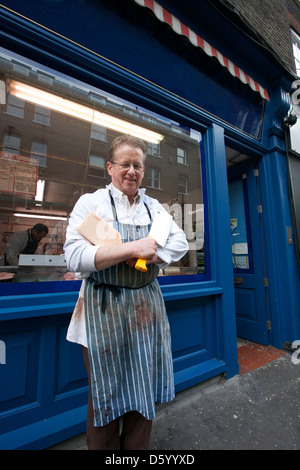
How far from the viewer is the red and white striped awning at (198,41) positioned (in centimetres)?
223

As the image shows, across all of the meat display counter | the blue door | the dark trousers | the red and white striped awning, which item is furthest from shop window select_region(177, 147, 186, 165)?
the dark trousers

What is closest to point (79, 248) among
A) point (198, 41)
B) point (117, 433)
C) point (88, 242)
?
point (88, 242)

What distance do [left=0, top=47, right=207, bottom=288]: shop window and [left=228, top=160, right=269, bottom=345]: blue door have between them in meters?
1.37

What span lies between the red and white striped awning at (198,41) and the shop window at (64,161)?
894 millimetres

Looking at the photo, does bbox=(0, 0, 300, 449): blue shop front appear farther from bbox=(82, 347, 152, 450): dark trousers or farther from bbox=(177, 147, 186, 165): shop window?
bbox=(82, 347, 152, 450): dark trousers

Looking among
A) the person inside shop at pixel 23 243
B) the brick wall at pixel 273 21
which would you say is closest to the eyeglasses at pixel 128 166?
the person inside shop at pixel 23 243

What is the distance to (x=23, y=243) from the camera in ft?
7.17

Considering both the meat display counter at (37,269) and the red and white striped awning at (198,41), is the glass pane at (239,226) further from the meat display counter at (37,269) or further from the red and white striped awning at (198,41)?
the meat display counter at (37,269)

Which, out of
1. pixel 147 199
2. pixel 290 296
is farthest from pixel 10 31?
pixel 290 296

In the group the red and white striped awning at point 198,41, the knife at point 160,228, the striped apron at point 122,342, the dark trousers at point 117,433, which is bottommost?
the dark trousers at point 117,433

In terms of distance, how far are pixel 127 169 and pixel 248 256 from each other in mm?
3272

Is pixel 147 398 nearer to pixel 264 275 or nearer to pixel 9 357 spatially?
pixel 9 357

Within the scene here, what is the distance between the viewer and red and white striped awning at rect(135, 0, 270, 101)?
2.23 metres

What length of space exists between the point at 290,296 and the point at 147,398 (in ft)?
10.3
